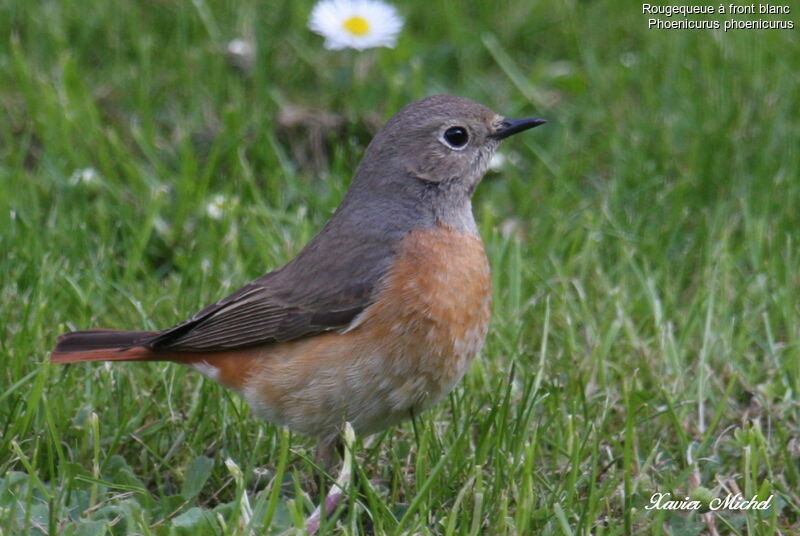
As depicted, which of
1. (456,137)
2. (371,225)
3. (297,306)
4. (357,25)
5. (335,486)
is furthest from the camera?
(357,25)

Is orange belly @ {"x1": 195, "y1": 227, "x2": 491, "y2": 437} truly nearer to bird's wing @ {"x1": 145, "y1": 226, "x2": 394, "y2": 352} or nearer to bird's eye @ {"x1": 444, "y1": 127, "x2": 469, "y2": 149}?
bird's wing @ {"x1": 145, "y1": 226, "x2": 394, "y2": 352}

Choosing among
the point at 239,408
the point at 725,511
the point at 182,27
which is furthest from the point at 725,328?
the point at 182,27

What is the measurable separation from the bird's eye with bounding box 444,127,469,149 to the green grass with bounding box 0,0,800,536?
3.01 ft

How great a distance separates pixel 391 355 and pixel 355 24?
3.94 m

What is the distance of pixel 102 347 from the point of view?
511 cm

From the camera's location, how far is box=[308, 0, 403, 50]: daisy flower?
26.7ft

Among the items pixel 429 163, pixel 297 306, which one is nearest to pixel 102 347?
pixel 297 306

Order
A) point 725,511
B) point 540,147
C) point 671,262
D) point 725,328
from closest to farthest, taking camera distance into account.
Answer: point 725,511 < point 725,328 < point 671,262 < point 540,147

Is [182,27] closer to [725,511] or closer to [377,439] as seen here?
[377,439]

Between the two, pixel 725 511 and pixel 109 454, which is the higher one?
pixel 109 454

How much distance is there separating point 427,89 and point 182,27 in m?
1.60

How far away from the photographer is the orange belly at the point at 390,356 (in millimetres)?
4777

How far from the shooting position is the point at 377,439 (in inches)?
210
